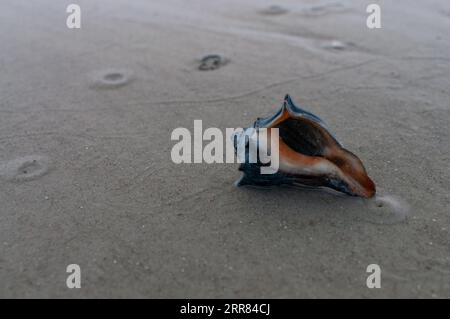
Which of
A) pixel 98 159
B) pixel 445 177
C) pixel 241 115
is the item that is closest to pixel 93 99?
pixel 98 159

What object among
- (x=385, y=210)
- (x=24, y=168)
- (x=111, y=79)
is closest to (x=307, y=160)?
(x=385, y=210)

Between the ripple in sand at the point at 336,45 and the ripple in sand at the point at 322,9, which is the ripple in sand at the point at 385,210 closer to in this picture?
the ripple in sand at the point at 336,45

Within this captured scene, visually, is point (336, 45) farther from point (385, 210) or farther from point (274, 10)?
point (385, 210)

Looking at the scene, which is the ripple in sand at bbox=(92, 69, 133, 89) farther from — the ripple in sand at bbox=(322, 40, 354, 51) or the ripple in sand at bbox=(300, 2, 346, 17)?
the ripple in sand at bbox=(300, 2, 346, 17)

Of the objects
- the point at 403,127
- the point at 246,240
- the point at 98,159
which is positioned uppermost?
the point at 403,127

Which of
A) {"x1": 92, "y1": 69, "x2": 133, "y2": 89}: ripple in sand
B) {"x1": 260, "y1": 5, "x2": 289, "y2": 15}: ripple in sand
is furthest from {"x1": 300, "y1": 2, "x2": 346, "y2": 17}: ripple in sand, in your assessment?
{"x1": 92, "y1": 69, "x2": 133, "y2": 89}: ripple in sand

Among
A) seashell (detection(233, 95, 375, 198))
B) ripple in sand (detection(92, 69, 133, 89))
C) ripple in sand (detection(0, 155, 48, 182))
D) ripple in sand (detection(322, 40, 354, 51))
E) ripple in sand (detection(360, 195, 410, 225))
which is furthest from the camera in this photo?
ripple in sand (detection(322, 40, 354, 51))
